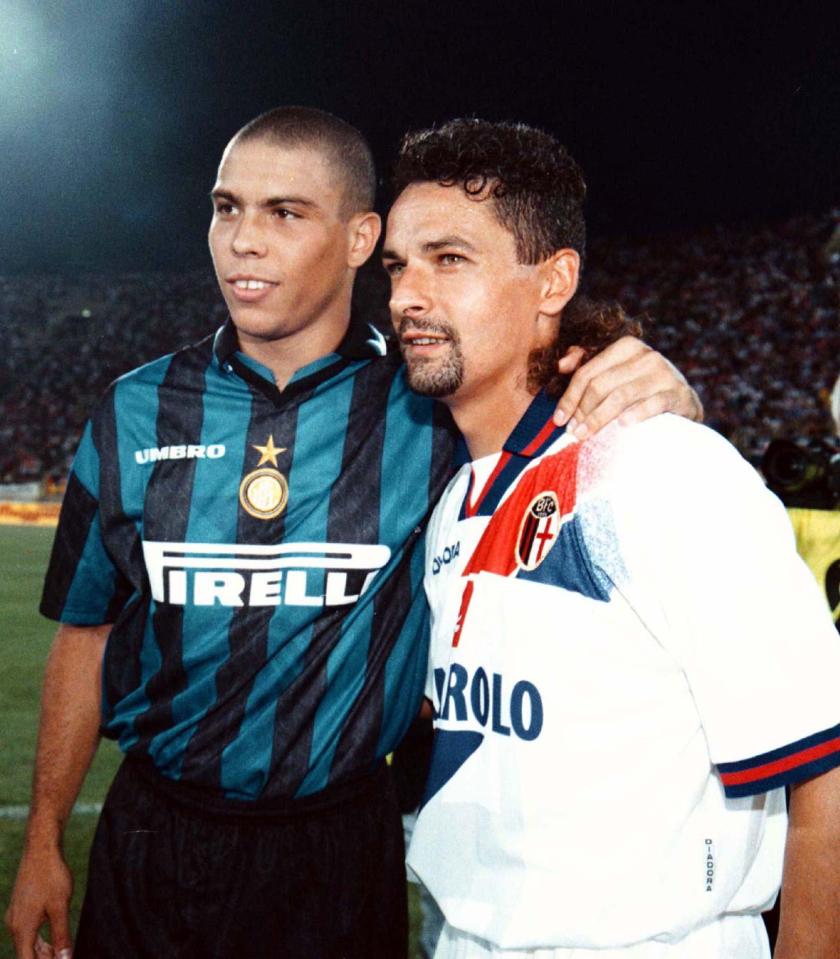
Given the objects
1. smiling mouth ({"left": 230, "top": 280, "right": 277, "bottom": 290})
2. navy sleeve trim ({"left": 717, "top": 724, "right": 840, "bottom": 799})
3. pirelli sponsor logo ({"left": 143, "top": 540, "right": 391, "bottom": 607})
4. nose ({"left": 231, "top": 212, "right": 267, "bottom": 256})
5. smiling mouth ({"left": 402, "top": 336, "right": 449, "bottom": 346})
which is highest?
nose ({"left": 231, "top": 212, "right": 267, "bottom": 256})

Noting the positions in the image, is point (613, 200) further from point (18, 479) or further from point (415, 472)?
point (415, 472)

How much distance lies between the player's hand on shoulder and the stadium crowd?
10.8m

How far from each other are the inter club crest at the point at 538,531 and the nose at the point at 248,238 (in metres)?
0.71

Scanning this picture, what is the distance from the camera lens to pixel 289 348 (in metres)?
1.65

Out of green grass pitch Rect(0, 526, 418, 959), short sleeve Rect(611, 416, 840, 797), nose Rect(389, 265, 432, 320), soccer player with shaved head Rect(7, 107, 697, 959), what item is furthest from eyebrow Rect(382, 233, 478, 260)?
green grass pitch Rect(0, 526, 418, 959)

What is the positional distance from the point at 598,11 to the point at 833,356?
6.08 meters

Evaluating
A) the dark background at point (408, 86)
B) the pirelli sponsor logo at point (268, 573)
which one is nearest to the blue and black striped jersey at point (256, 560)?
the pirelli sponsor logo at point (268, 573)

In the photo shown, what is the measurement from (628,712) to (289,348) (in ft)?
2.89

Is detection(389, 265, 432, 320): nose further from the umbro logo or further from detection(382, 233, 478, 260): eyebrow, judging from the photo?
the umbro logo

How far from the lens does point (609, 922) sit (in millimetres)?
1073

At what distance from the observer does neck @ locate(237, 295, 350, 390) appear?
5.39 ft

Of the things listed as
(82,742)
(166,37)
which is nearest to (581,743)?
(82,742)

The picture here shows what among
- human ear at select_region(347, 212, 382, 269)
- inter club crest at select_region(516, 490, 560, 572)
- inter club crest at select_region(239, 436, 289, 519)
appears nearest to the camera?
inter club crest at select_region(516, 490, 560, 572)

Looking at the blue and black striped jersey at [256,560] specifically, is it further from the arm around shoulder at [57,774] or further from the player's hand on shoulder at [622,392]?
the player's hand on shoulder at [622,392]
